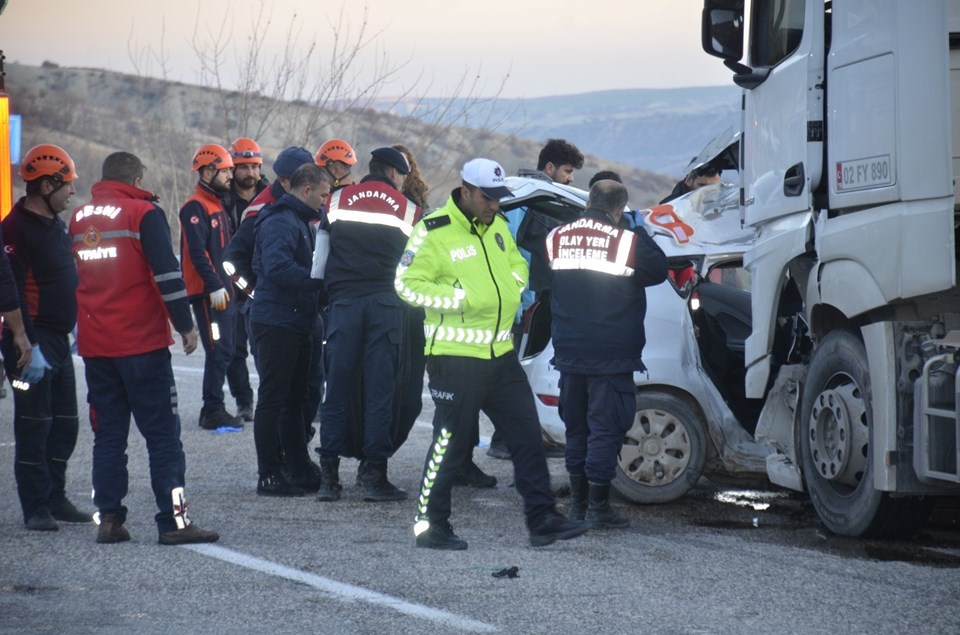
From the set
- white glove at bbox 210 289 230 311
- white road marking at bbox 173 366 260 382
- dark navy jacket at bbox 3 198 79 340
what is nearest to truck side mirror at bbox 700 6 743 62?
dark navy jacket at bbox 3 198 79 340

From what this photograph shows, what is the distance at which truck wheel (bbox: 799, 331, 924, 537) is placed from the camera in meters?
6.63

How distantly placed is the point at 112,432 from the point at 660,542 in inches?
113

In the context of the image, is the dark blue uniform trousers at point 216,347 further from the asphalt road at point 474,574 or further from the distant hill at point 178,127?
the distant hill at point 178,127

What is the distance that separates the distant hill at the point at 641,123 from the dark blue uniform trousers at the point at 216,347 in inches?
4224

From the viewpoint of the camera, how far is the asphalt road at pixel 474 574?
5.47 m

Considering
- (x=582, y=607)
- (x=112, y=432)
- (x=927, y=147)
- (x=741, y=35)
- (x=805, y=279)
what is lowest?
(x=582, y=607)

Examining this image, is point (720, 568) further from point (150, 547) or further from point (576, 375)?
point (150, 547)

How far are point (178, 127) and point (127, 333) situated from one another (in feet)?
246

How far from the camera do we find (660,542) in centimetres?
708

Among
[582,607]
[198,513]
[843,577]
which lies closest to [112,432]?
[198,513]

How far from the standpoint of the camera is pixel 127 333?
23.0 feet

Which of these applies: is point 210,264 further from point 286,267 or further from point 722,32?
point 722,32

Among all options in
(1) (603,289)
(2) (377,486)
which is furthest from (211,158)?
(1) (603,289)

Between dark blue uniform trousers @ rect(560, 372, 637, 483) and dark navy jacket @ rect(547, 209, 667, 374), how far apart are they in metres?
0.08
